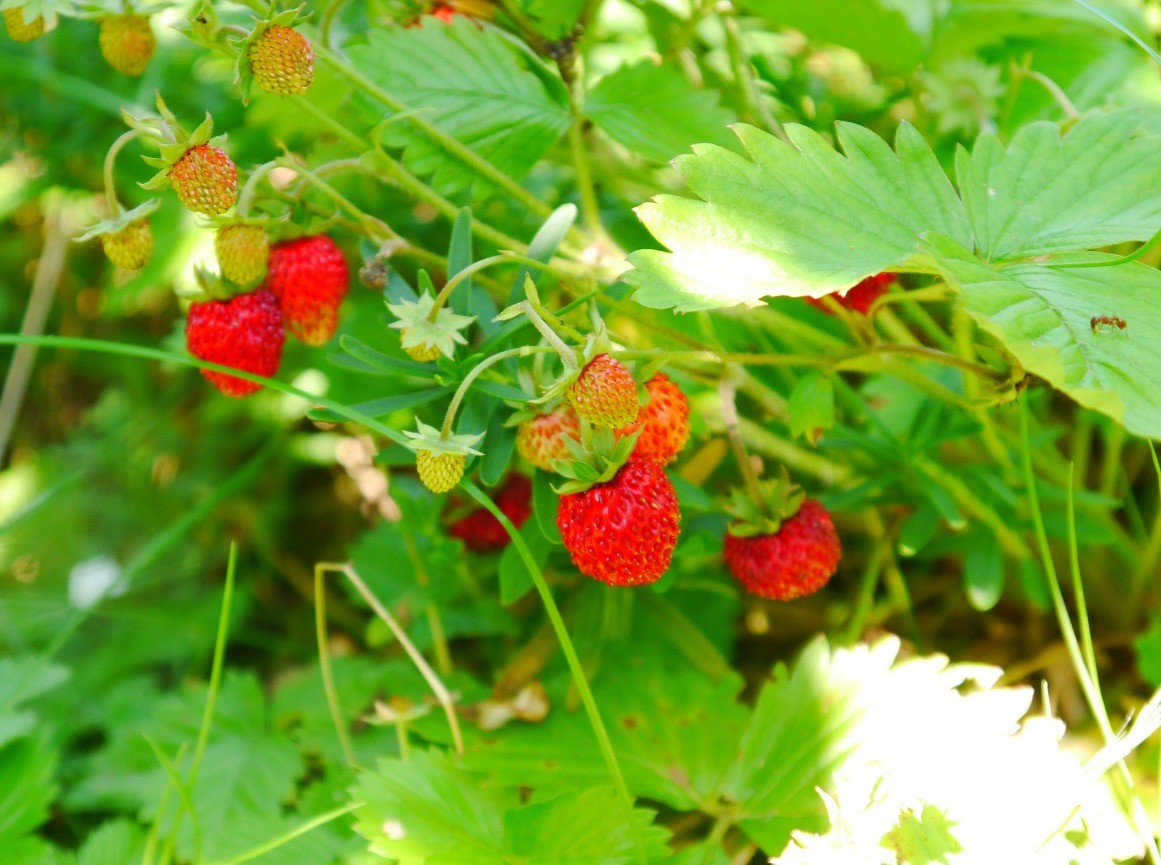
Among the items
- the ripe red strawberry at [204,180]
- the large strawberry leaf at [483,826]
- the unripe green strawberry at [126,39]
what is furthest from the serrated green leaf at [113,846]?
the unripe green strawberry at [126,39]

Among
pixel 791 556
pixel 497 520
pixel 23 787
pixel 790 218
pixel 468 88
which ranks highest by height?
pixel 790 218

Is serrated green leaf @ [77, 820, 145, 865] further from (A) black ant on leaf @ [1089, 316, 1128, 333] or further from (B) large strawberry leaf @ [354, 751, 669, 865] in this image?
(A) black ant on leaf @ [1089, 316, 1128, 333]

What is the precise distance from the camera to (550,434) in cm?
95

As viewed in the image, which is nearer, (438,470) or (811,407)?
(438,470)

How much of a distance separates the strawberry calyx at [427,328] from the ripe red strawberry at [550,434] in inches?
4.1

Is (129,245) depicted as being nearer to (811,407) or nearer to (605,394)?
(605,394)

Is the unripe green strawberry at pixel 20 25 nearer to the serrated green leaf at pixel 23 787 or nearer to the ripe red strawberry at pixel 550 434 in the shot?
the ripe red strawberry at pixel 550 434

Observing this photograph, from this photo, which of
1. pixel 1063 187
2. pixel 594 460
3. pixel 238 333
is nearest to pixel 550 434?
pixel 594 460

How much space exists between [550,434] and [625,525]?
122 mm

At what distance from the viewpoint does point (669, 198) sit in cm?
89

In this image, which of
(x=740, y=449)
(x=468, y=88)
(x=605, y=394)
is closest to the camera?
(x=605, y=394)

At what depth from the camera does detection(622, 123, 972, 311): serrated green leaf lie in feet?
2.79

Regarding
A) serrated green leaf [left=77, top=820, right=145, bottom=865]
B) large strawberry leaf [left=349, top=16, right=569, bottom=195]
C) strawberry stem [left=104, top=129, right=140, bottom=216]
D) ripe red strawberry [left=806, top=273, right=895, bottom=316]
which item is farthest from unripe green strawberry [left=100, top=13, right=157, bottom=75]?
serrated green leaf [left=77, top=820, right=145, bottom=865]

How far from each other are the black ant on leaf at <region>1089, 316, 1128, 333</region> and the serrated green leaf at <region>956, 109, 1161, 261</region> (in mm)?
92
